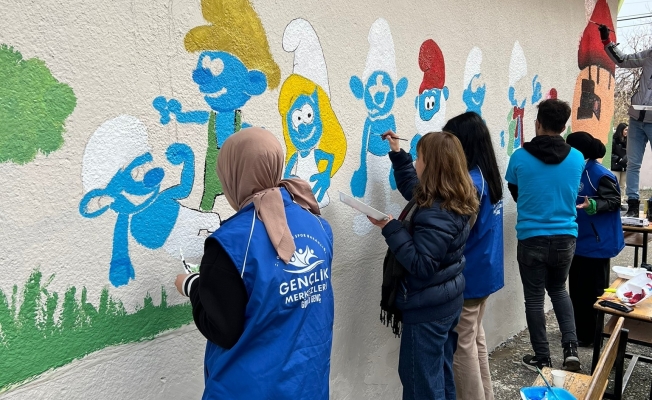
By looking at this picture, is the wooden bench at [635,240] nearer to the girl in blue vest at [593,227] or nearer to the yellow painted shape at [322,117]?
the girl in blue vest at [593,227]

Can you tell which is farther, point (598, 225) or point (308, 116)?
point (598, 225)

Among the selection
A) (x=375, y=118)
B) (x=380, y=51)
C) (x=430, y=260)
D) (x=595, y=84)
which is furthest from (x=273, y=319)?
(x=595, y=84)

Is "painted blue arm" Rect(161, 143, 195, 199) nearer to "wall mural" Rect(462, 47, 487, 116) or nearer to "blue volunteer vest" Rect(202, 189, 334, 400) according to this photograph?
"blue volunteer vest" Rect(202, 189, 334, 400)

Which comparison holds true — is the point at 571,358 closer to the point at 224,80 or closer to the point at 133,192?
the point at 224,80

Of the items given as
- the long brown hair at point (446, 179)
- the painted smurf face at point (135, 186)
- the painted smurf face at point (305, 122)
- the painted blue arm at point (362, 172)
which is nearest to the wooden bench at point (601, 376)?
the long brown hair at point (446, 179)

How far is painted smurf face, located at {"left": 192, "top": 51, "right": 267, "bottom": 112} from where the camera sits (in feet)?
6.26

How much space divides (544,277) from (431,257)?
1767 millimetres

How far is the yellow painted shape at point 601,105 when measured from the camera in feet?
17.0

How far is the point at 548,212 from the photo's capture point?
3.39m

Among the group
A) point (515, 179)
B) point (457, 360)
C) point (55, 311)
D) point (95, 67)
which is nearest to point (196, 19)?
point (95, 67)

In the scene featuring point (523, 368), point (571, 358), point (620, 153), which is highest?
point (620, 153)

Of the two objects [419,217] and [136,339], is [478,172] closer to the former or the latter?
[419,217]

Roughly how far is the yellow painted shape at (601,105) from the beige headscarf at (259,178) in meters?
4.47

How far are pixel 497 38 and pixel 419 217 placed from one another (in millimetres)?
2190
